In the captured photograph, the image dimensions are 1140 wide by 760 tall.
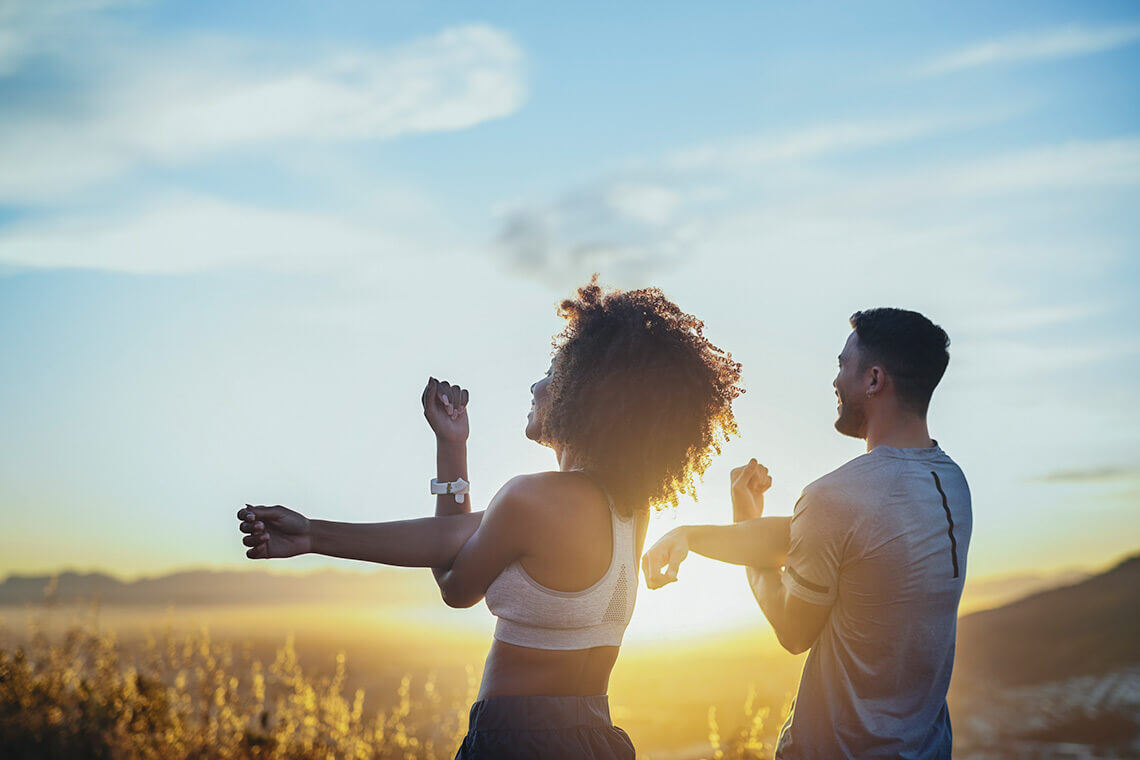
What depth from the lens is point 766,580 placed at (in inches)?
130

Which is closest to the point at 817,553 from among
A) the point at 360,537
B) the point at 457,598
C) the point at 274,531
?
the point at 457,598

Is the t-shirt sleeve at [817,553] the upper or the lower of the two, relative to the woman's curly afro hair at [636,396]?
lower

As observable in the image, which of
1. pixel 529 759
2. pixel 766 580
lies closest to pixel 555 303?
pixel 766 580

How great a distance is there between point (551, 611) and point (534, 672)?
0.20 m

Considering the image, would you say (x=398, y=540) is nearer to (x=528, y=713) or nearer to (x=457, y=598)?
(x=457, y=598)

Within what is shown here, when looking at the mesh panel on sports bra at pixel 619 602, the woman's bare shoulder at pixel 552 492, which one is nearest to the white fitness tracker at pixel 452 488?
the woman's bare shoulder at pixel 552 492

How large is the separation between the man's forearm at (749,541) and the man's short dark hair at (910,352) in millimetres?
648

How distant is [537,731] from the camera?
2746mm

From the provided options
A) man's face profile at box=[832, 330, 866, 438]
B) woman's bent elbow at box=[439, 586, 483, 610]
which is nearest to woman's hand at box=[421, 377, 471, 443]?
woman's bent elbow at box=[439, 586, 483, 610]

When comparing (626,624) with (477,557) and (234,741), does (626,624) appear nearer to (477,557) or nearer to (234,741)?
(477,557)

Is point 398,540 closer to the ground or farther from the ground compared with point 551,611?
farther from the ground

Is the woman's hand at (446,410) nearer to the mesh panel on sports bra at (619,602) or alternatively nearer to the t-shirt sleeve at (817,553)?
the mesh panel on sports bra at (619,602)

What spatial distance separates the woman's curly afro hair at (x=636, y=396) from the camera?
2.95m

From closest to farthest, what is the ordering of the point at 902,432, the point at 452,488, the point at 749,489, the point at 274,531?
the point at 274,531 → the point at 452,488 → the point at 902,432 → the point at 749,489
